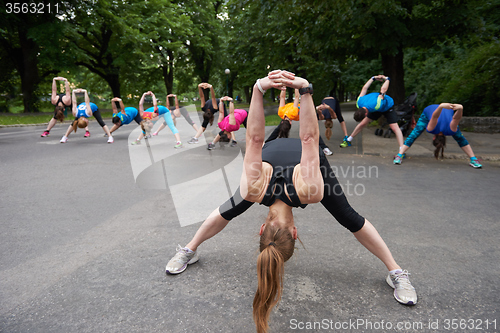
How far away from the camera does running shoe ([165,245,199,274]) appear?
9.61ft

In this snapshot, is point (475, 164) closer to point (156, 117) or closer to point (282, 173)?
point (282, 173)

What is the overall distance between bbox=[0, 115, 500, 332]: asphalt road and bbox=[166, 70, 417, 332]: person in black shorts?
349 millimetres

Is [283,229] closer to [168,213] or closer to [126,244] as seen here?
[126,244]

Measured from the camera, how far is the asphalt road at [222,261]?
233 cm

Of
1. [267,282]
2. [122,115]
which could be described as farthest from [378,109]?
[122,115]

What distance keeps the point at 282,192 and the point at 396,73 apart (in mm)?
11452

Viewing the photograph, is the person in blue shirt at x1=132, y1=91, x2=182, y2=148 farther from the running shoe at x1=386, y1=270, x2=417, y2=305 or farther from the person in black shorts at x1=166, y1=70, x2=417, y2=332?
the running shoe at x1=386, y1=270, x2=417, y2=305

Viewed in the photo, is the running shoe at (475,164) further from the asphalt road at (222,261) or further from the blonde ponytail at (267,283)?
the blonde ponytail at (267,283)

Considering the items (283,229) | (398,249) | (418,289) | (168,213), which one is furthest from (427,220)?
(168,213)

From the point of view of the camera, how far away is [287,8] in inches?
354

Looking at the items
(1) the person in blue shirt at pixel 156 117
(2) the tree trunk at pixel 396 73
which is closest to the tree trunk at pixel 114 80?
(1) the person in blue shirt at pixel 156 117

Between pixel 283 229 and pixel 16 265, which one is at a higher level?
pixel 283 229

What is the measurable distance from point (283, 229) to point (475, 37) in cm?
1229

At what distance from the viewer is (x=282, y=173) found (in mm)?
2389
